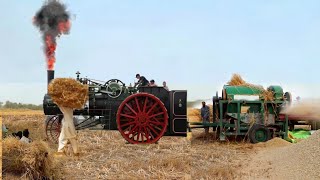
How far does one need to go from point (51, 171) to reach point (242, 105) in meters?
8.84

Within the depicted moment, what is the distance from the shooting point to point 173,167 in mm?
9242

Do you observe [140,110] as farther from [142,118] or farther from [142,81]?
[142,81]

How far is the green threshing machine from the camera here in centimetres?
1520

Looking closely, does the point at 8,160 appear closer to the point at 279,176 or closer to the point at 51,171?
the point at 51,171

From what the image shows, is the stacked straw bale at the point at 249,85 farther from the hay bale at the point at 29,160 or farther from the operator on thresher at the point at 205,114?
the hay bale at the point at 29,160

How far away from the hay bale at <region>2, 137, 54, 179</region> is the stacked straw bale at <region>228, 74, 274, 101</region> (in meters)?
9.21

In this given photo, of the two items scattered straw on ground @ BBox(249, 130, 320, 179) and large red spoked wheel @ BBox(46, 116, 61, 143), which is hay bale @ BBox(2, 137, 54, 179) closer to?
scattered straw on ground @ BBox(249, 130, 320, 179)

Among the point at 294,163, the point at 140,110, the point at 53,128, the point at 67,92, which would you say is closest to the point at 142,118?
the point at 140,110

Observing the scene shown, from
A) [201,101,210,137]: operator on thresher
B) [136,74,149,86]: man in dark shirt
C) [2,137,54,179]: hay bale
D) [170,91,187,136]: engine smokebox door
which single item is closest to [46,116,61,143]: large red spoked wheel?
[136,74,149,86]: man in dark shirt

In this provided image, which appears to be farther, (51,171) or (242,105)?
(242,105)

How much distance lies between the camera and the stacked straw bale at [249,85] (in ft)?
50.6

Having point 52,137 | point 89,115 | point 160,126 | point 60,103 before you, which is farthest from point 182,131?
point 52,137

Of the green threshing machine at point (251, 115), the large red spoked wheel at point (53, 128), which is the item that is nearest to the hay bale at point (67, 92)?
the large red spoked wheel at point (53, 128)

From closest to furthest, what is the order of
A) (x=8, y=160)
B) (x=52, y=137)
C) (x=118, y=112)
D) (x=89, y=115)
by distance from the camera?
1. (x=8, y=160)
2. (x=118, y=112)
3. (x=89, y=115)
4. (x=52, y=137)
